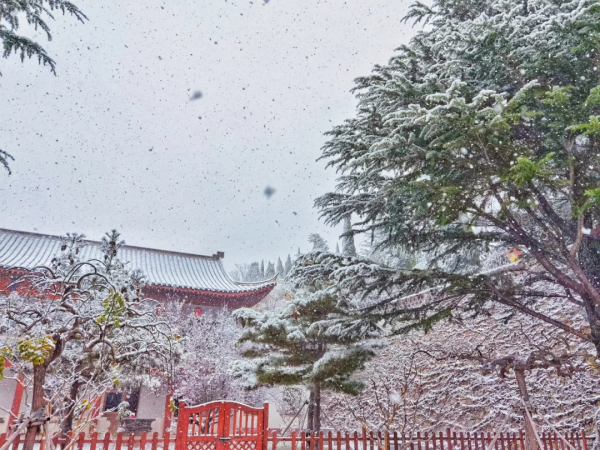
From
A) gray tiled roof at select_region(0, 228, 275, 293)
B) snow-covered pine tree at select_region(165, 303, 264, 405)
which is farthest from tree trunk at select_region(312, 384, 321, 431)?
gray tiled roof at select_region(0, 228, 275, 293)

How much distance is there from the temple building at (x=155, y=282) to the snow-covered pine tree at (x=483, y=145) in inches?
282

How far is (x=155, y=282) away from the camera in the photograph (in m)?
11.6

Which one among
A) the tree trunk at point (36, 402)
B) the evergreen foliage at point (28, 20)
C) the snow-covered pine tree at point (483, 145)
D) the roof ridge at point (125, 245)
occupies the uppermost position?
the roof ridge at point (125, 245)

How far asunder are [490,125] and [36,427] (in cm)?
389

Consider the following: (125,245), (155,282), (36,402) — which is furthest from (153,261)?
(36,402)

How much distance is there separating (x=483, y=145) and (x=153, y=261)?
500 inches

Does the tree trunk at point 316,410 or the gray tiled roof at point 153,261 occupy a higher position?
the gray tiled roof at point 153,261

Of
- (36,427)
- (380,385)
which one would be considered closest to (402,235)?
(36,427)

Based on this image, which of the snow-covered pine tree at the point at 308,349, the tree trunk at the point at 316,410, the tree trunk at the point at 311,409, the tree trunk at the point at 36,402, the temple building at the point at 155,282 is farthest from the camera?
the temple building at the point at 155,282

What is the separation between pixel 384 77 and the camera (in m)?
4.59

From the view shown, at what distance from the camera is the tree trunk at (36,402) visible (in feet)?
7.52

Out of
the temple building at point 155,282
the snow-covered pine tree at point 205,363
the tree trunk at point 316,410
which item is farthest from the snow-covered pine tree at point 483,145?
the temple building at point 155,282

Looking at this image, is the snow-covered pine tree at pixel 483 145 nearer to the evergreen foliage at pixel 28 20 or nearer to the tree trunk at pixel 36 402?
the tree trunk at pixel 36 402

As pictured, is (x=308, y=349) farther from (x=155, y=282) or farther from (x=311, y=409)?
(x=155, y=282)
